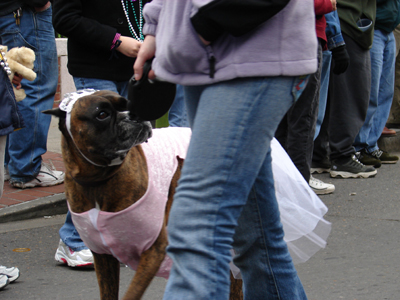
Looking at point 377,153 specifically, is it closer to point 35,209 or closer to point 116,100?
point 35,209

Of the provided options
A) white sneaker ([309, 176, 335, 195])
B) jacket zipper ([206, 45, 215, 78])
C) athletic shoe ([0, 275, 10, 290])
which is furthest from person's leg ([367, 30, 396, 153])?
jacket zipper ([206, 45, 215, 78])

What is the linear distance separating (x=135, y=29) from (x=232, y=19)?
1.95m

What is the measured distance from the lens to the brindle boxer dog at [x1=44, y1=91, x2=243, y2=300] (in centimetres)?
254

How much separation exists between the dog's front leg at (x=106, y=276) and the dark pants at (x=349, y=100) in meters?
3.92

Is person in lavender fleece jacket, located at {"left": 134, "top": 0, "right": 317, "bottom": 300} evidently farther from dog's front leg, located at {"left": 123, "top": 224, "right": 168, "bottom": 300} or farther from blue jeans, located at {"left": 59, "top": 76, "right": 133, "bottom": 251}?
blue jeans, located at {"left": 59, "top": 76, "right": 133, "bottom": 251}

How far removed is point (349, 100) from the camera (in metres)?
5.98

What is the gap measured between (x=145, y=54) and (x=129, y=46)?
1341mm

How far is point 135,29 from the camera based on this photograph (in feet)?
11.5

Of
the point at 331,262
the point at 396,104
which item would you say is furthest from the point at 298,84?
the point at 396,104

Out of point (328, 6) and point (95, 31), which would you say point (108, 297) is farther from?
point (328, 6)

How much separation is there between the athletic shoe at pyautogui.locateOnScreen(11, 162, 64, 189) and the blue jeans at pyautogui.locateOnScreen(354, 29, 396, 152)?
3.45 m

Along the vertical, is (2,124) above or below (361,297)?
above

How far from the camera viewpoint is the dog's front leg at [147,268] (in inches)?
99.5


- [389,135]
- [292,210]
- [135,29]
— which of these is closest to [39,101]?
[135,29]
